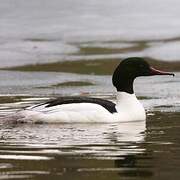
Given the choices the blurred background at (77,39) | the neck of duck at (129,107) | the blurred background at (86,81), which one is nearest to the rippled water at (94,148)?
the blurred background at (86,81)

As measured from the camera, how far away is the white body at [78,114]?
38.0ft

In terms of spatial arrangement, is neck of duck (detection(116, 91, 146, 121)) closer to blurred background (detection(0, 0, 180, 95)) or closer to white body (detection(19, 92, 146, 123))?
white body (detection(19, 92, 146, 123))

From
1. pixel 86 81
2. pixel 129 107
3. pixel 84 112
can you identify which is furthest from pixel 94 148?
pixel 86 81

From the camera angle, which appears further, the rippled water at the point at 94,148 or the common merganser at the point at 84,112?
the common merganser at the point at 84,112

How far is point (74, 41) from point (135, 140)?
1409cm

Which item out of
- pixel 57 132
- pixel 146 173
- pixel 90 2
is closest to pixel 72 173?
pixel 146 173

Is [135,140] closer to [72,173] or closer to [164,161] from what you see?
[164,161]

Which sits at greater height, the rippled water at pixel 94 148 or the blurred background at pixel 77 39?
the blurred background at pixel 77 39

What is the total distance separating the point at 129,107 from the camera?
39.3ft

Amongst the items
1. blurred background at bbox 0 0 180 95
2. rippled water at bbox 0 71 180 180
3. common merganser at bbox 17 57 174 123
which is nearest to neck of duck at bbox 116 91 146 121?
common merganser at bbox 17 57 174 123

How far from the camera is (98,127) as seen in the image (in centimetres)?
1112

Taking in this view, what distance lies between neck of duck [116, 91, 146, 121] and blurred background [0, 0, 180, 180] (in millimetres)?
207

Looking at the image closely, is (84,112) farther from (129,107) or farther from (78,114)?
(129,107)

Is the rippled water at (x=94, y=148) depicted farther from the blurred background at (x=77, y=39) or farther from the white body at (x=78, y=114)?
the blurred background at (x=77, y=39)
